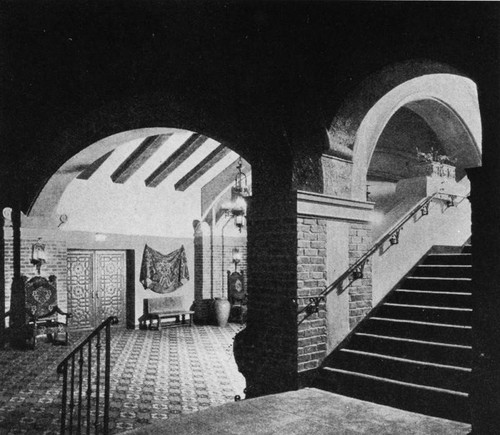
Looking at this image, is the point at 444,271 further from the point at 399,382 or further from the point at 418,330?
the point at 399,382

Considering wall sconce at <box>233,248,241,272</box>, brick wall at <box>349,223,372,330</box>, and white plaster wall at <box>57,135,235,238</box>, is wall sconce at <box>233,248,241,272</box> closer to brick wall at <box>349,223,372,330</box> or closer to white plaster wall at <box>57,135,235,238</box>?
white plaster wall at <box>57,135,235,238</box>

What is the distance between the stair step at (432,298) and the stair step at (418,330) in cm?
49

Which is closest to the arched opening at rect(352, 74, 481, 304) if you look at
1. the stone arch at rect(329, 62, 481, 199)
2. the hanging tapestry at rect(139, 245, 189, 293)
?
the stone arch at rect(329, 62, 481, 199)

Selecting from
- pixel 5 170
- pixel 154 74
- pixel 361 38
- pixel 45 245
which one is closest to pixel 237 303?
pixel 45 245

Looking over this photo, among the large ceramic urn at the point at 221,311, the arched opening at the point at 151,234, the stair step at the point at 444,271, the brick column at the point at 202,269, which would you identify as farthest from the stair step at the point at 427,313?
the brick column at the point at 202,269

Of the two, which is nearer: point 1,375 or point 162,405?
point 162,405

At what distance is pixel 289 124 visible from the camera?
5.05 metres

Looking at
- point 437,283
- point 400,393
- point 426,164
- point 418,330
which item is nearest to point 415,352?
point 418,330

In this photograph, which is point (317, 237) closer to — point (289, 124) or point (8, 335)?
point (289, 124)

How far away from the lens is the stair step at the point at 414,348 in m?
4.52

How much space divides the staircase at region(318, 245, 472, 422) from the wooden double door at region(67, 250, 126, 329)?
9.04 meters

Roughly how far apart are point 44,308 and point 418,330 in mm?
7986

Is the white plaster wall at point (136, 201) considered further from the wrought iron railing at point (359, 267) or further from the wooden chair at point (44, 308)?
the wrought iron railing at point (359, 267)

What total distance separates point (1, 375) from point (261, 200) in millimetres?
5324
